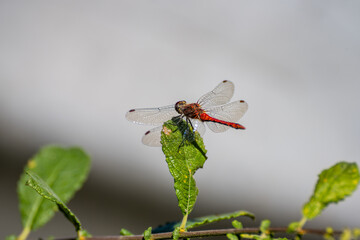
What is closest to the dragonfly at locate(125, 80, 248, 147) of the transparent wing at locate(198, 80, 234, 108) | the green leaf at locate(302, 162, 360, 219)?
the transparent wing at locate(198, 80, 234, 108)

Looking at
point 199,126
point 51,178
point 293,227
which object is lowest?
point 51,178

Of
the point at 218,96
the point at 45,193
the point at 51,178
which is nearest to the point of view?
the point at 45,193

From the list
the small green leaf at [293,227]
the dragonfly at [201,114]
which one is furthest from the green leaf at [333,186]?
the dragonfly at [201,114]

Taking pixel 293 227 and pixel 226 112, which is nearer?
pixel 293 227

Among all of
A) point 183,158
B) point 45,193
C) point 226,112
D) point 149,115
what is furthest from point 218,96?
point 45,193

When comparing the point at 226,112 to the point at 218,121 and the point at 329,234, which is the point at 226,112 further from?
the point at 329,234

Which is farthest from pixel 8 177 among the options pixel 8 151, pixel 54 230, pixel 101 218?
pixel 101 218

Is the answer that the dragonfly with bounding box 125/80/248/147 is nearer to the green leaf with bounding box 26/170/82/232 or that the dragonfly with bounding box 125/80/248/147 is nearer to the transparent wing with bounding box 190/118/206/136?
the transparent wing with bounding box 190/118/206/136

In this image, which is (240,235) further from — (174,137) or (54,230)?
(54,230)
